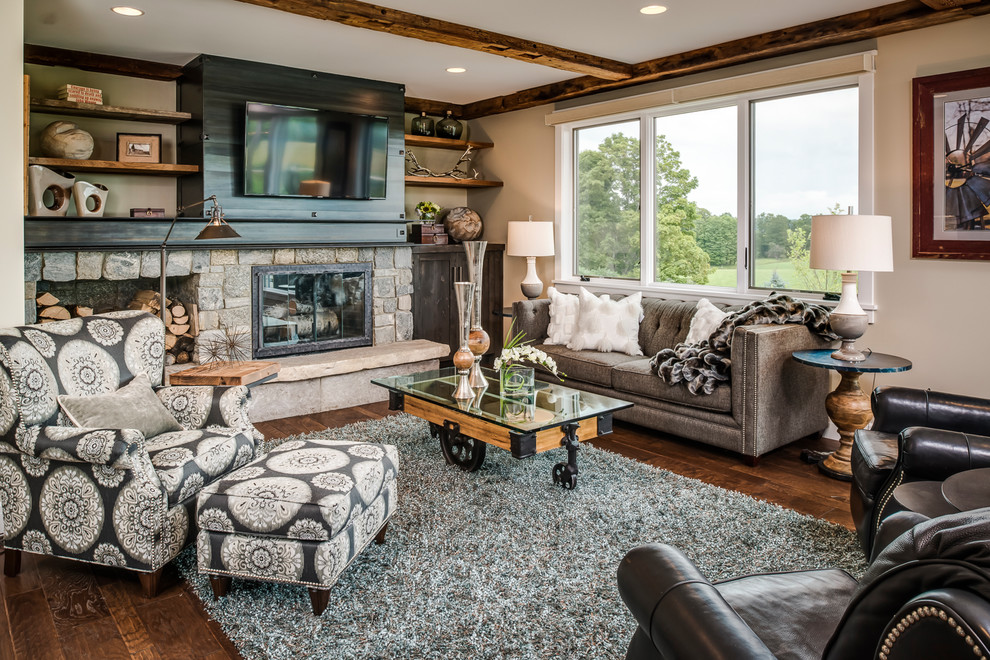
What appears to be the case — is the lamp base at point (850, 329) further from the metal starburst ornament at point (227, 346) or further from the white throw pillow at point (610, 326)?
the metal starburst ornament at point (227, 346)

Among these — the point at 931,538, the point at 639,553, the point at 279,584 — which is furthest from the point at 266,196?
the point at 931,538

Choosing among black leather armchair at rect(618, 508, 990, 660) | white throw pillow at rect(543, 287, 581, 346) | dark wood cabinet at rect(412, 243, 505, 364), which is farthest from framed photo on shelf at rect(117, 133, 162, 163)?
black leather armchair at rect(618, 508, 990, 660)

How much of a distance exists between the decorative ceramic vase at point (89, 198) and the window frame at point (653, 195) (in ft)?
11.2

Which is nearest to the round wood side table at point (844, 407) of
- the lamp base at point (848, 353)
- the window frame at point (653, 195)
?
the lamp base at point (848, 353)

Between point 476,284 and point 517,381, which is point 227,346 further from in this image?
point 517,381

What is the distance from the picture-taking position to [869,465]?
99.3 inches

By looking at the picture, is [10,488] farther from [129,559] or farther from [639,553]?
[639,553]

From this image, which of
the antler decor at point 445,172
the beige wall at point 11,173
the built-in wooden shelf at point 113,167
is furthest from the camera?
the antler decor at point 445,172

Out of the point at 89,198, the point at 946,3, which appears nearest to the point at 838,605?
the point at 946,3

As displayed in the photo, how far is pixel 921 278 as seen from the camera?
12.8ft

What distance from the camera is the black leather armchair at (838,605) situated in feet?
2.78

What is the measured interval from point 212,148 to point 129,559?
3170 mm

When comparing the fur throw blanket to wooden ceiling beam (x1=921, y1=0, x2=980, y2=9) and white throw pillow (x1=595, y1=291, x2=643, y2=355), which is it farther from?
wooden ceiling beam (x1=921, y1=0, x2=980, y2=9)

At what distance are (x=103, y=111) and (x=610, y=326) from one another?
358cm
